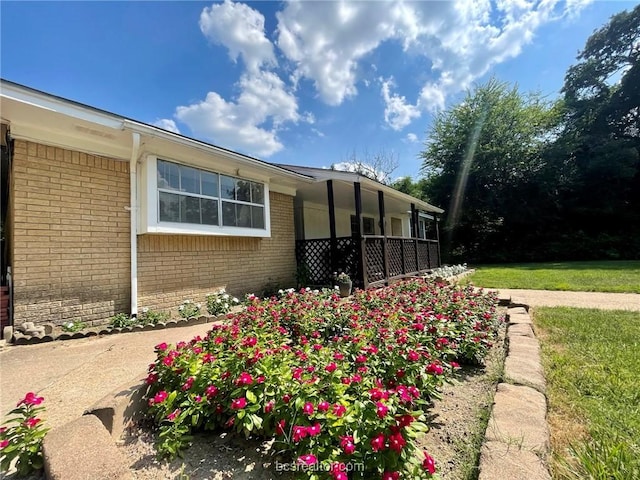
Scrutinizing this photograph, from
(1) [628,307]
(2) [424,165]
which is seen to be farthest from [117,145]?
(2) [424,165]

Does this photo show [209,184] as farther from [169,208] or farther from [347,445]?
A: [347,445]

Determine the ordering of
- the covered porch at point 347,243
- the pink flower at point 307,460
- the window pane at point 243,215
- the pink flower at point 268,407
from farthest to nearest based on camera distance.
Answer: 1. the covered porch at point 347,243
2. the window pane at point 243,215
3. the pink flower at point 268,407
4. the pink flower at point 307,460

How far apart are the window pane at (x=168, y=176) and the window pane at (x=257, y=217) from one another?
5.99 feet

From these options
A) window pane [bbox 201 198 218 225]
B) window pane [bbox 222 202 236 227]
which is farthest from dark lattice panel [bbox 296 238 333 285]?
window pane [bbox 201 198 218 225]

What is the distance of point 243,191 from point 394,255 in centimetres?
497

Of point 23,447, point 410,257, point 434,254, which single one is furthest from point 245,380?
point 434,254

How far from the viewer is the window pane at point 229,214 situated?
6153mm

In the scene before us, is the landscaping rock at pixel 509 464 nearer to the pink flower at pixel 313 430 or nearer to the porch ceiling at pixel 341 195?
the pink flower at pixel 313 430

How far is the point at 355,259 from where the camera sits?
752cm

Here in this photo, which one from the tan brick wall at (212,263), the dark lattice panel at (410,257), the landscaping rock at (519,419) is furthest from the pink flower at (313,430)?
the dark lattice panel at (410,257)

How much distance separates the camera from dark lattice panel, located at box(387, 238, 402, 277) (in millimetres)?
8882

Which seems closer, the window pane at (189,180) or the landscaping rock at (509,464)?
the landscaping rock at (509,464)

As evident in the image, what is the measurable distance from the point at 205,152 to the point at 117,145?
1324mm

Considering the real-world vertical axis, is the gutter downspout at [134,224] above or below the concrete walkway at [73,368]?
above
